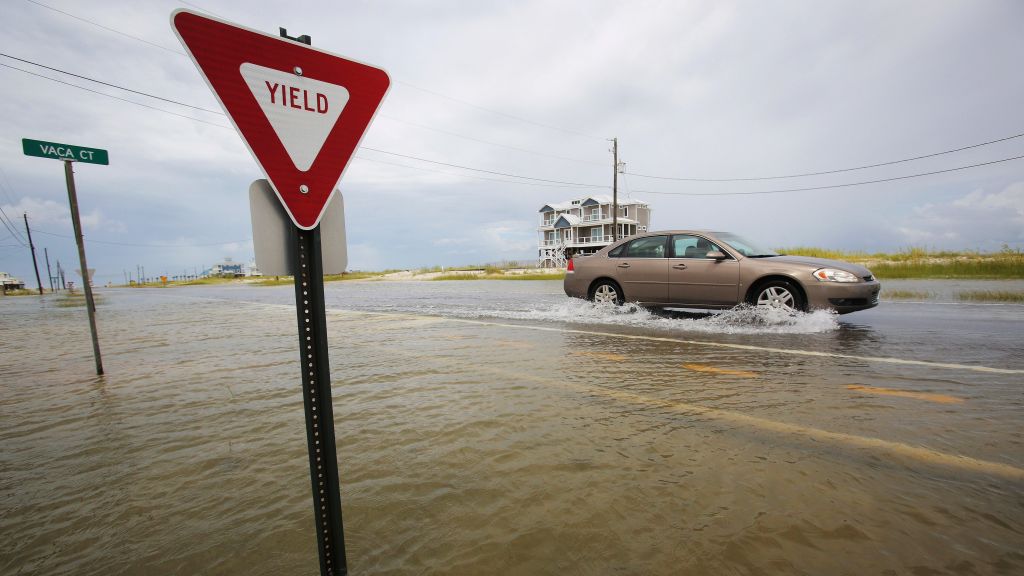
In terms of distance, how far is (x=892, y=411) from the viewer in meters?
3.29

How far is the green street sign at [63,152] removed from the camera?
196 inches

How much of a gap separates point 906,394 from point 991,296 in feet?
34.5

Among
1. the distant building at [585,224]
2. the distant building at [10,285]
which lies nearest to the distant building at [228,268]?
the distant building at [10,285]

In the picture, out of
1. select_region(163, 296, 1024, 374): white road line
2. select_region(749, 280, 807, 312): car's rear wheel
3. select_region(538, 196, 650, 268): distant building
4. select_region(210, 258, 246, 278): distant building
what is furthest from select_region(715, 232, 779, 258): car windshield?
select_region(210, 258, 246, 278): distant building

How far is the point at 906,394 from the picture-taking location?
3.68m

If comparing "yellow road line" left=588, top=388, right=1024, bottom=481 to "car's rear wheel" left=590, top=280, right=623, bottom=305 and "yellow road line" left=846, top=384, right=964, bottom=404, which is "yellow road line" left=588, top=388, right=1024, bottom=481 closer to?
"yellow road line" left=846, top=384, right=964, bottom=404

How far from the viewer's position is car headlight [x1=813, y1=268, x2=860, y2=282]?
7172mm

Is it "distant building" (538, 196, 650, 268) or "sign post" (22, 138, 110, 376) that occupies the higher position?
"distant building" (538, 196, 650, 268)

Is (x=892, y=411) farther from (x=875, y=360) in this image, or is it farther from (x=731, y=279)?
(x=731, y=279)

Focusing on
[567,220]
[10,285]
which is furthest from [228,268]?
[567,220]

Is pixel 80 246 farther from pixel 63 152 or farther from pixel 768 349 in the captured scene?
pixel 768 349

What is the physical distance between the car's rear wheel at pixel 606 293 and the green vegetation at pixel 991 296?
8099mm

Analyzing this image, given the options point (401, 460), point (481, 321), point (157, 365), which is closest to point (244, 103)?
point (401, 460)

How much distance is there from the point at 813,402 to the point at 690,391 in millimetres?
911
